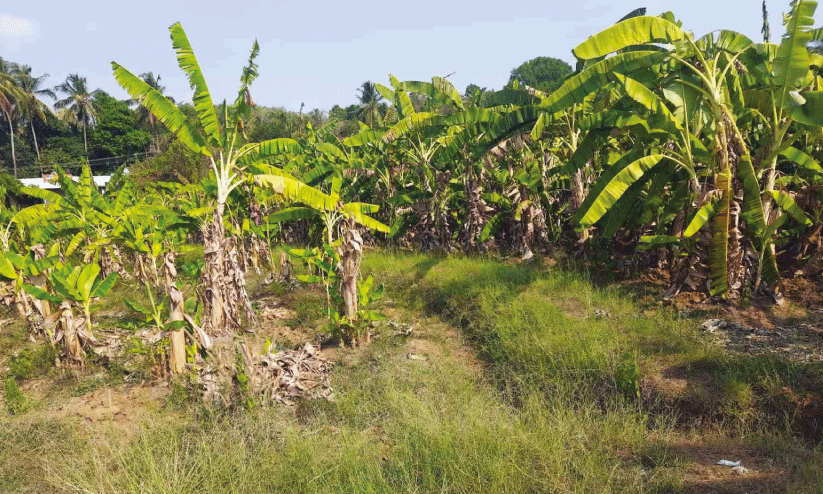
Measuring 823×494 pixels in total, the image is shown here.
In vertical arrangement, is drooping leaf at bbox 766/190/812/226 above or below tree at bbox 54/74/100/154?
below

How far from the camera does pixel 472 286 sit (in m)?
8.04

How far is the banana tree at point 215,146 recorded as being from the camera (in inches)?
274

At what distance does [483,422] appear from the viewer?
3.98 m

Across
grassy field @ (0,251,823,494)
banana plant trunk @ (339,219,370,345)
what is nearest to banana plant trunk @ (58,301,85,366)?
grassy field @ (0,251,823,494)

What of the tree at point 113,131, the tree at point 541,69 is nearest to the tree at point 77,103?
the tree at point 113,131

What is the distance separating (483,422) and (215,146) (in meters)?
5.76

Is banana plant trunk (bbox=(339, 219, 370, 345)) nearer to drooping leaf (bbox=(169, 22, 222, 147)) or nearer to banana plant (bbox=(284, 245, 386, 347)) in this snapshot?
banana plant (bbox=(284, 245, 386, 347))

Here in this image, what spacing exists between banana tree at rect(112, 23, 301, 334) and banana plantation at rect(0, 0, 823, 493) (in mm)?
33

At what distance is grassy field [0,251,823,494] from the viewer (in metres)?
3.56

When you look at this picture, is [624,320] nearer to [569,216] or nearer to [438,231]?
[569,216]

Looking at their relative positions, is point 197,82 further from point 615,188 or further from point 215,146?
point 615,188

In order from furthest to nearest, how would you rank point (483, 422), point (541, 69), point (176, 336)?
1. point (541, 69)
2. point (176, 336)
3. point (483, 422)

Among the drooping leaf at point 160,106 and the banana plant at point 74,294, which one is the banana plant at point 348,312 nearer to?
the drooping leaf at point 160,106

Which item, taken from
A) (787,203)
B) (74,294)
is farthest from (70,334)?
(787,203)
